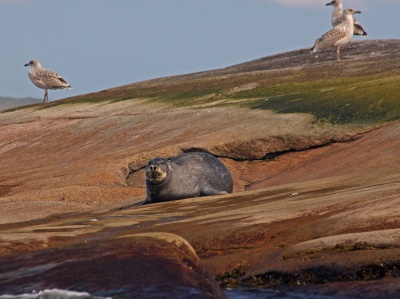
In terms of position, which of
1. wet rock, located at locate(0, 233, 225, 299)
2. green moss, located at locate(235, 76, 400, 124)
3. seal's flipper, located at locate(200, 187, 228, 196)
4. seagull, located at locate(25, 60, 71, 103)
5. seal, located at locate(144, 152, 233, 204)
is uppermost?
seagull, located at locate(25, 60, 71, 103)

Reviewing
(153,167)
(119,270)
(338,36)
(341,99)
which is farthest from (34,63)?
(119,270)

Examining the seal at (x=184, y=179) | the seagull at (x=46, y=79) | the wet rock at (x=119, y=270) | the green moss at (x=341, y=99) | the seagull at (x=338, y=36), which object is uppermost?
the seagull at (x=338, y=36)

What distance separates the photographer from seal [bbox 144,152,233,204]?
1482cm

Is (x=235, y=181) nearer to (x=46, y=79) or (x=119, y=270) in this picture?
(x=119, y=270)

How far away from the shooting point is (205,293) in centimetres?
709

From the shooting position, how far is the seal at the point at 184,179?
14.8 metres

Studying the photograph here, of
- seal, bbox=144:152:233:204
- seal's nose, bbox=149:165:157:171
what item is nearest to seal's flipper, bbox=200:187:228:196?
seal, bbox=144:152:233:204

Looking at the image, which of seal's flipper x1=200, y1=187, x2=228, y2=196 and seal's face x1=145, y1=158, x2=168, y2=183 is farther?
seal's flipper x1=200, y1=187, x2=228, y2=196

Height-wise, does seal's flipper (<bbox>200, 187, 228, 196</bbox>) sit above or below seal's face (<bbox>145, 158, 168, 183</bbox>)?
below

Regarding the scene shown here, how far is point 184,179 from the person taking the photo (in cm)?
1523

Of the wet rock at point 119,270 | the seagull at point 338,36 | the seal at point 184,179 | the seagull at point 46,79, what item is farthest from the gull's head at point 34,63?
the wet rock at point 119,270

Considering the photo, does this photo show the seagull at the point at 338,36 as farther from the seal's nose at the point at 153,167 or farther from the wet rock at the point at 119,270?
the wet rock at the point at 119,270

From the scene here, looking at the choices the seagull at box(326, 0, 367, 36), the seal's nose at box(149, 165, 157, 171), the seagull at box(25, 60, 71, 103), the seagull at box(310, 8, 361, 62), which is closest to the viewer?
the seal's nose at box(149, 165, 157, 171)

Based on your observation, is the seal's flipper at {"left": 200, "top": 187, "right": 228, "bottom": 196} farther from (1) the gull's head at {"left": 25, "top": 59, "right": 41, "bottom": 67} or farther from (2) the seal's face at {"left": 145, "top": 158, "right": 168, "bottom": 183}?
(1) the gull's head at {"left": 25, "top": 59, "right": 41, "bottom": 67}
